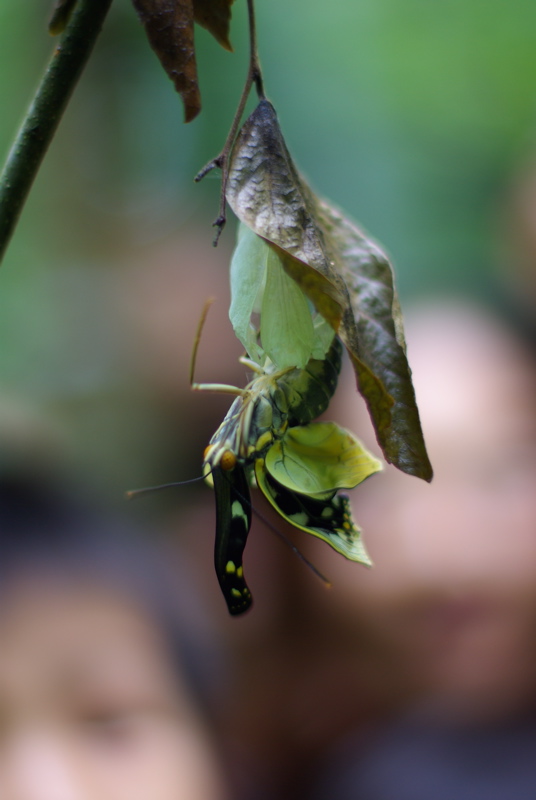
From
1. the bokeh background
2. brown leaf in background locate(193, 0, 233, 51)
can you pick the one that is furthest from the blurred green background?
brown leaf in background locate(193, 0, 233, 51)

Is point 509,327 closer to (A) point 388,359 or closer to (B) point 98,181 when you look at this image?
(B) point 98,181

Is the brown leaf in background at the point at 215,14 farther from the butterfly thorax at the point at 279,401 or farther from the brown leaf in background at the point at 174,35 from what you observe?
the butterfly thorax at the point at 279,401

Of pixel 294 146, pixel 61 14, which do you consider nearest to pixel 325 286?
pixel 61 14

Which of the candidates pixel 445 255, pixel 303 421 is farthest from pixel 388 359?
pixel 445 255

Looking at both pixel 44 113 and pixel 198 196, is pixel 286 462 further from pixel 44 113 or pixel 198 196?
pixel 198 196

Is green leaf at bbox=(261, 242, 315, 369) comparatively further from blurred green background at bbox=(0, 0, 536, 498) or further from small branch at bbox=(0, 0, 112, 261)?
blurred green background at bbox=(0, 0, 536, 498)
